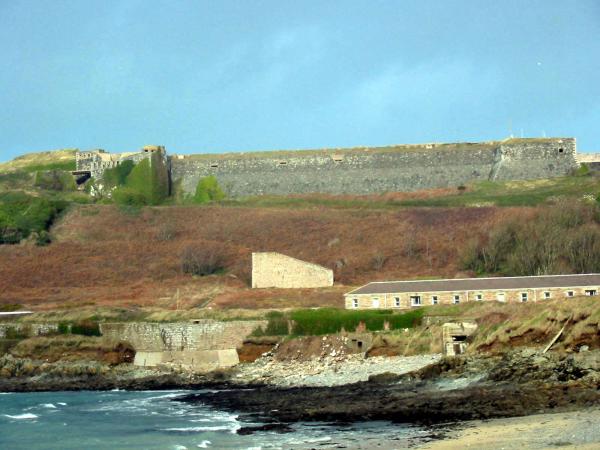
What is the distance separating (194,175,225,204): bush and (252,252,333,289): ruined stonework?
27.3 meters

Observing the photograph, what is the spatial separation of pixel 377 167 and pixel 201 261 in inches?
963

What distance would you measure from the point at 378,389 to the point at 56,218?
161 ft

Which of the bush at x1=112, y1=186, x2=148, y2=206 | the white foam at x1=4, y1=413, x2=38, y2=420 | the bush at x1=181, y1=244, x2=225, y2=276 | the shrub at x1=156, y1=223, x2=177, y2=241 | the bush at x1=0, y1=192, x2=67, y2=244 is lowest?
the white foam at x1=4, y1=413, x2=38, y2=420

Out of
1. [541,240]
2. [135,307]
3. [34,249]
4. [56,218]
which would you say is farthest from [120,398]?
[56,218]

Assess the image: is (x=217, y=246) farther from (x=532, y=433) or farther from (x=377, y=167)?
(x=532, y=433)

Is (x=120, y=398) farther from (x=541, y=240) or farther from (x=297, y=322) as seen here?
(x=541, y=240)

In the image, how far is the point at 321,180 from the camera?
292 ft

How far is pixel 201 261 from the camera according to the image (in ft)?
222

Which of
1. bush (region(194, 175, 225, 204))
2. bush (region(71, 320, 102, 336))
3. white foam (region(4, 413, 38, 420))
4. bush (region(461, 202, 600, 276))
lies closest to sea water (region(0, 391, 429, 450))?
white foam (region(4, 413, 38, 420))

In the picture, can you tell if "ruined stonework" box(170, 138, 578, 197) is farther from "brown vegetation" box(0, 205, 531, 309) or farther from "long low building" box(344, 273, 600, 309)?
"long low building" box(344, 273, 600, 309)

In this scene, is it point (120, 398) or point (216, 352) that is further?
point (216, 352)

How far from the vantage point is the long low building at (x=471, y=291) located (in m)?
48.0

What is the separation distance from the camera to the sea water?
26469 mm

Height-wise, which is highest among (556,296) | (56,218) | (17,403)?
(56,218)
